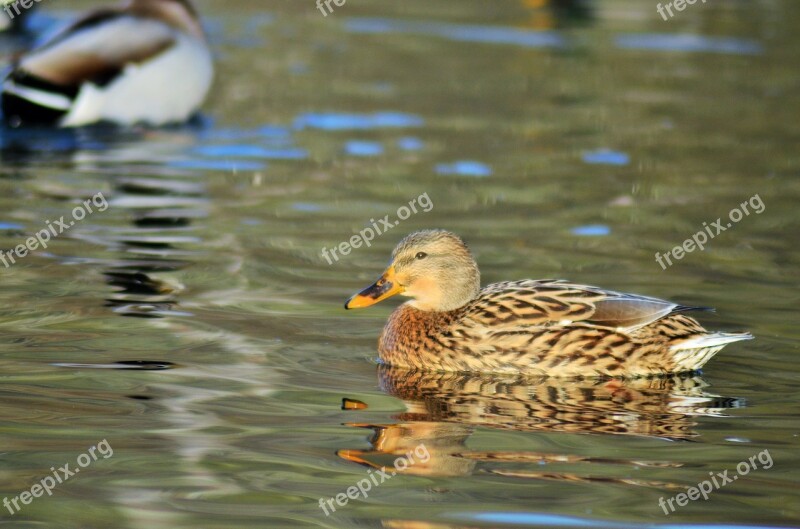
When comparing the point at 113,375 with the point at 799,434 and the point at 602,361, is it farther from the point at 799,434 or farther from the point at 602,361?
the point at 799,434

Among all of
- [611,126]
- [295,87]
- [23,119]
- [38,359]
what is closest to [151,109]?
[23,119]

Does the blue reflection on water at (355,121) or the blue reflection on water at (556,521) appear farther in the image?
the blue reflection on water at (355,121)

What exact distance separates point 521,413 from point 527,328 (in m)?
0.96

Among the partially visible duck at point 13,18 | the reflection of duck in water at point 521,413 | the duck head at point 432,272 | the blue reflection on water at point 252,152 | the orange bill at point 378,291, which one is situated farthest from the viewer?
the partially visible duck at point 13,18

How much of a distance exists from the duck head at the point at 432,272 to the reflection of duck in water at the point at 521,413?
498 millimetres

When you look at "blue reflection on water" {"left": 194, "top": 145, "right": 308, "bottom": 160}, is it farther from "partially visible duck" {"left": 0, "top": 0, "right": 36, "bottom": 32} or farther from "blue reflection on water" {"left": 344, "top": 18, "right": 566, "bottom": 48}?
"blue reflection on water" {"left": 344, "top": 18, "right": 566, "bottom": 48}

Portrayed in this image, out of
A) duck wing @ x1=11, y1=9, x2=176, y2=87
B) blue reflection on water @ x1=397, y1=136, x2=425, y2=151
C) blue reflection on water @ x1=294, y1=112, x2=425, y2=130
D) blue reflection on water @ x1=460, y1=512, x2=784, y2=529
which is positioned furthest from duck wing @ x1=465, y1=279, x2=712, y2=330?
duck wing @ x1=11, y1=9, x2=176, y2=87

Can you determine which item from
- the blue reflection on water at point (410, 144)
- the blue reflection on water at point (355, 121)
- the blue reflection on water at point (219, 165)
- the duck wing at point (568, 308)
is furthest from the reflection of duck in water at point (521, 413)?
the blue reflection on water at point (355, 121)

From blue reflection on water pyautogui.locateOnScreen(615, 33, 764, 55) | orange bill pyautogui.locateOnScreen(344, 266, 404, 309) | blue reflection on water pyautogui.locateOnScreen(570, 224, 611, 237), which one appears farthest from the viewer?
blue reflection on water pyautogui.locateOnScreen(615, 33, 764, 55)

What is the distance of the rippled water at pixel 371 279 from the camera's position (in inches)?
250

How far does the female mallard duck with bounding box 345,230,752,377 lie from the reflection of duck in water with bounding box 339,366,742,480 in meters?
0.10

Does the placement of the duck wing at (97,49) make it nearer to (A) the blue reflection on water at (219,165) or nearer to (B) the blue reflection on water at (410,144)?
(A) the blue reflection on water at (219,165)

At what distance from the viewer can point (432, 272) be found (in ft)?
28.2

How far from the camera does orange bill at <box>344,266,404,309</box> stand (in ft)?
27.7
